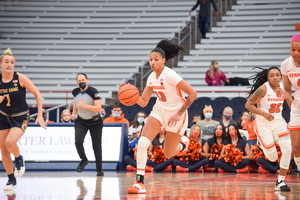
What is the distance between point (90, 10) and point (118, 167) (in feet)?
35.0

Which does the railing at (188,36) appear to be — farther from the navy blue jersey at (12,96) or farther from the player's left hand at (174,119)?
the player's left hand at (174,119)

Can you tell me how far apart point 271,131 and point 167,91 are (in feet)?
5.84

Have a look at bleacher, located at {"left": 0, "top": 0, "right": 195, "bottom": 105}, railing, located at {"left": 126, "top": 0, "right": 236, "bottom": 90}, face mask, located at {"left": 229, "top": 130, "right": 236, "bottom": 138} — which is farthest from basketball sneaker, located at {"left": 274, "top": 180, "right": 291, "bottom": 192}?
bleacher, located at {"left": 0, "top": 0, "right": 195, "bottom": 105}

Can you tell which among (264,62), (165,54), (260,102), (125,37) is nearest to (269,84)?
(260,102)

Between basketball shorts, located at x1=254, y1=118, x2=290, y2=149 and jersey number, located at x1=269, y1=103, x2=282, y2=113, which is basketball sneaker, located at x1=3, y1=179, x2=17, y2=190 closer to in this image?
basketball shorts, located at x1=254, y1=118, x2=290, y2=149

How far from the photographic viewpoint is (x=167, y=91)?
6375 millimetres

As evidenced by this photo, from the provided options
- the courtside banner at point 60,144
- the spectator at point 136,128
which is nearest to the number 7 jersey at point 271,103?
the spectator at point 136,128

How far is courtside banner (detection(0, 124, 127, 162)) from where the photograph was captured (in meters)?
11.3

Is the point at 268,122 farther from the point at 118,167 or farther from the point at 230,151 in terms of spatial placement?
the point at 118,167

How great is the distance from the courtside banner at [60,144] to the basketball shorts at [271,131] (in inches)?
193

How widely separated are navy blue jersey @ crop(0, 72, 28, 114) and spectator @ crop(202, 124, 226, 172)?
518cm

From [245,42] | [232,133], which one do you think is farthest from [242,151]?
[245,42]

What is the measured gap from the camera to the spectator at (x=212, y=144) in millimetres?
10742

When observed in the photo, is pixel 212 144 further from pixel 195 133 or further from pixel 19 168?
pixel 19 168
